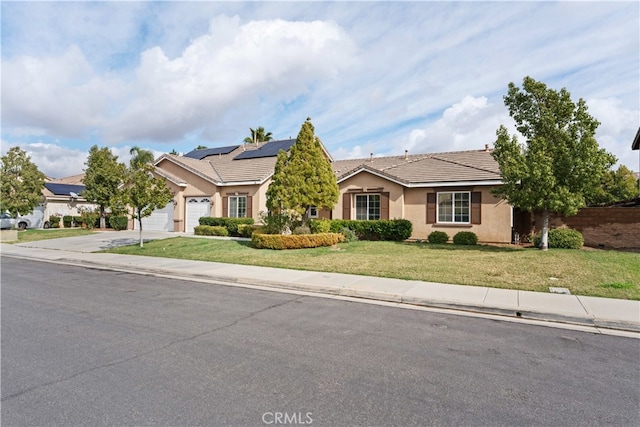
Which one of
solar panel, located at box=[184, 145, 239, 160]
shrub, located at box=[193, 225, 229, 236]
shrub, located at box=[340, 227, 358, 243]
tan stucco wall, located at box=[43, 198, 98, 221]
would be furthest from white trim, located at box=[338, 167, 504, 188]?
tan stucco wall, located at box=[43, 198, 98, 221]

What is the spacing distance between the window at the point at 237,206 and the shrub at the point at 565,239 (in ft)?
56.2

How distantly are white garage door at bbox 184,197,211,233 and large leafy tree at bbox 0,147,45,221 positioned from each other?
11757mm

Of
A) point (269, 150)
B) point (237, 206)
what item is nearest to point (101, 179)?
point (237, 206)

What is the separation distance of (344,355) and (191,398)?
211 cm

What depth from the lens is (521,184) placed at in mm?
15211

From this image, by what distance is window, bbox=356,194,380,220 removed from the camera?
21567mm

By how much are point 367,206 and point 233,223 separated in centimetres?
842

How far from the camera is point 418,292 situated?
8727 mm

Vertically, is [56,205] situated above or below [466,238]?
above

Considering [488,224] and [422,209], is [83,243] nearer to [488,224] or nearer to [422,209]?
[422,209]

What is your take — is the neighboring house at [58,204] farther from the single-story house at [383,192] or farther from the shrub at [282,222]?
the shrub at [282,222]


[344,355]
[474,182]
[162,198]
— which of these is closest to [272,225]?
[162,198]

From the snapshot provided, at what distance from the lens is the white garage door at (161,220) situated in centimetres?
2711

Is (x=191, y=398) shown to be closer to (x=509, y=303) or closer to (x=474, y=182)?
(x=509, y=303)
